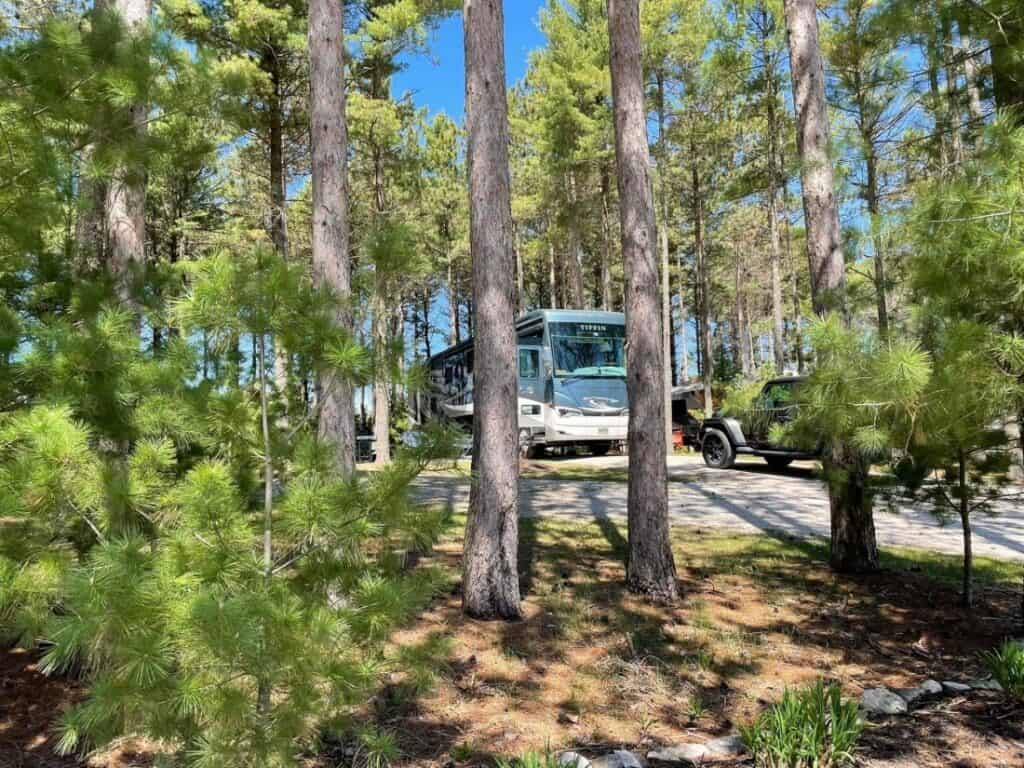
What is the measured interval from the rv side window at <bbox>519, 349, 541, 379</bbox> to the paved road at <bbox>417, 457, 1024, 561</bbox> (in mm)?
3597

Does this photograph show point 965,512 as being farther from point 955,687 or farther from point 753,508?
point 753,508

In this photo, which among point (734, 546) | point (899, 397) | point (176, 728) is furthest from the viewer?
point (734, 546)

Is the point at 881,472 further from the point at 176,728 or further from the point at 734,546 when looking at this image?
the point at 176,728

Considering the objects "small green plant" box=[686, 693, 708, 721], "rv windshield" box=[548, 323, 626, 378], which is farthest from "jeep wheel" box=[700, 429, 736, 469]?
"small green plant" box=[686, 693, 708, 721]

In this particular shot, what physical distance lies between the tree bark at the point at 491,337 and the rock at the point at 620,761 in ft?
5.48

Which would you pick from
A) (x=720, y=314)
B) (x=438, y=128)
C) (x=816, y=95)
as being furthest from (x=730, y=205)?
(x=816, y=95)

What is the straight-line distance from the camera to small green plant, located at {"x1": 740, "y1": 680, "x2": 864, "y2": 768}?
97.1 inches

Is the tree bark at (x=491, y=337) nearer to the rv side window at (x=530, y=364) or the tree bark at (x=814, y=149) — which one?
the tree bark at (x=814, y=149)

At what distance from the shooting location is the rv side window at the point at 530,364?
1472cm

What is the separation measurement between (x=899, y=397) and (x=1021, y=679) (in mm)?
1487

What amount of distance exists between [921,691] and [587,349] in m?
11.8

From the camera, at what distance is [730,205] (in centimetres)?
2342

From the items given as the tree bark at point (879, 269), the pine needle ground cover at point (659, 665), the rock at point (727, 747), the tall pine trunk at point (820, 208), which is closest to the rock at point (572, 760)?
the pine needle ground cover at point (659, 665)

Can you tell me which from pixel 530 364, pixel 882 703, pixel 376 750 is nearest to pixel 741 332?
pixel 530 364
